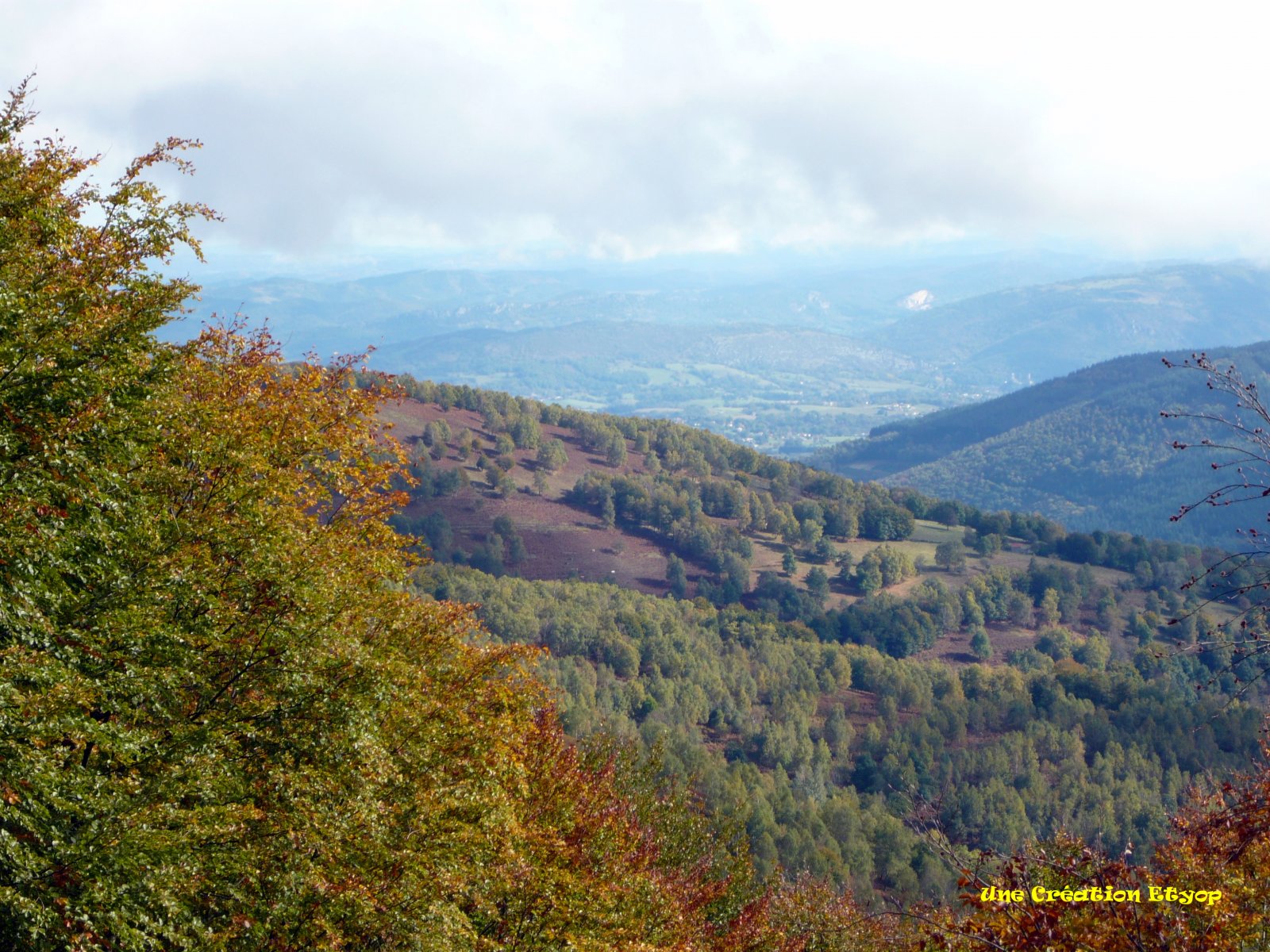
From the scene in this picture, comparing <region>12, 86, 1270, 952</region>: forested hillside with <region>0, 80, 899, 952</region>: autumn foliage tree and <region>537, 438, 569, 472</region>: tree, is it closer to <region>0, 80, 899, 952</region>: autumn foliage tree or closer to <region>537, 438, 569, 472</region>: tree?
<region>0, 80, 899, 952</region>: autumn foliage tree

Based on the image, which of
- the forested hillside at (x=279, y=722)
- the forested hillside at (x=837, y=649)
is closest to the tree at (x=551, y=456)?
the forested hillside at (x=837, y=649)

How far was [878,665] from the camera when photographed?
447ft

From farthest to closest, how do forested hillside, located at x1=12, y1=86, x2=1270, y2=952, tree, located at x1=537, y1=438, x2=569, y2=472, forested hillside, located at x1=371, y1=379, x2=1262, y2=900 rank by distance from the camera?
tree, located at x1=537, y1=438, x2=569, y2=472
forested hillside, located at x1=371, y1=379, x2=1262, y2=900
forested hillside, located at x1=12, y1=86, x2=1270, y2=952

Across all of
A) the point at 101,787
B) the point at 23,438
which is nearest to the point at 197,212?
the point at 23,438

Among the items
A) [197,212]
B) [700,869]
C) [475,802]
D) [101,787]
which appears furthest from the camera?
[700,869]

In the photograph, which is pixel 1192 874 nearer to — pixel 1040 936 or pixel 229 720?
pixel 1040 936

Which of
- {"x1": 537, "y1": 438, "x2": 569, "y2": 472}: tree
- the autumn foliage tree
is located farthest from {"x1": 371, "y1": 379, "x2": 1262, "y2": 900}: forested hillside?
the autumn foliage tree

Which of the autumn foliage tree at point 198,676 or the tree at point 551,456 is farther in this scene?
the tree at point 551,456

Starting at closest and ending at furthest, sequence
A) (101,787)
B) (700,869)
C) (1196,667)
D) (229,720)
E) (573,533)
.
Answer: (101,787), (229,720), (700,869), (1196,667), (573,533)

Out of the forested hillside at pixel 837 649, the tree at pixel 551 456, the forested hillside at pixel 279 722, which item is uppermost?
the forested hillside at pixel 279 722

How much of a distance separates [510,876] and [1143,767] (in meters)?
114

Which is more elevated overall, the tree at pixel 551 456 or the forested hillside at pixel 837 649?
the tree at pixel 551 456

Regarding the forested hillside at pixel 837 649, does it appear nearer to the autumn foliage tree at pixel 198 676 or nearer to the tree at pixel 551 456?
the tree at pixel 551 456

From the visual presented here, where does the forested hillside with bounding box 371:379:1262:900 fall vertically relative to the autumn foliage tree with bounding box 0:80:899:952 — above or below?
below
